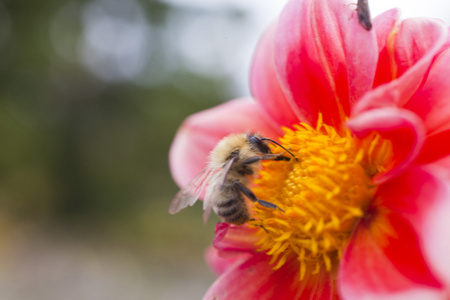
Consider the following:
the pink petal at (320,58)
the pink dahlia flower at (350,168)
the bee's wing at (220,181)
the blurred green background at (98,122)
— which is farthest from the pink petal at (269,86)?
the blurred green background at (98,122)

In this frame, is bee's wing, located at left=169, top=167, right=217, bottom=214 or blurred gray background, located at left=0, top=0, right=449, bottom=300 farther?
blurred gray background, located at left=0, top=0, right=449, bottom=300

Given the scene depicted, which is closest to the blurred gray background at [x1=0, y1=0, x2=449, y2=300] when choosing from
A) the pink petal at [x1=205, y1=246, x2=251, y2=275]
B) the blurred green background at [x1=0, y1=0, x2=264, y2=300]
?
the blurred green background at [x1=0, y1=0, x2=264, y2=300]

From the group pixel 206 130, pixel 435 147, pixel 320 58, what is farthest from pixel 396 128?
pixel 206 130

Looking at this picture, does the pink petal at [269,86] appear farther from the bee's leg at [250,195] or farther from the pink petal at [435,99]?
the pink petal at [435,99]

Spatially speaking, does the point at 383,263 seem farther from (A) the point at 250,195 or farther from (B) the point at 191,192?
(B) the point at 191,192

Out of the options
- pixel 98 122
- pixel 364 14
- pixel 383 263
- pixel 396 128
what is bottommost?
pixel 98 122

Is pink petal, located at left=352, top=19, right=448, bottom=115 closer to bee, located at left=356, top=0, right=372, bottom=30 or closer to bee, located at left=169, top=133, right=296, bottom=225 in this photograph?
bee, located at left=356, top=0, right=372, bottom=30
